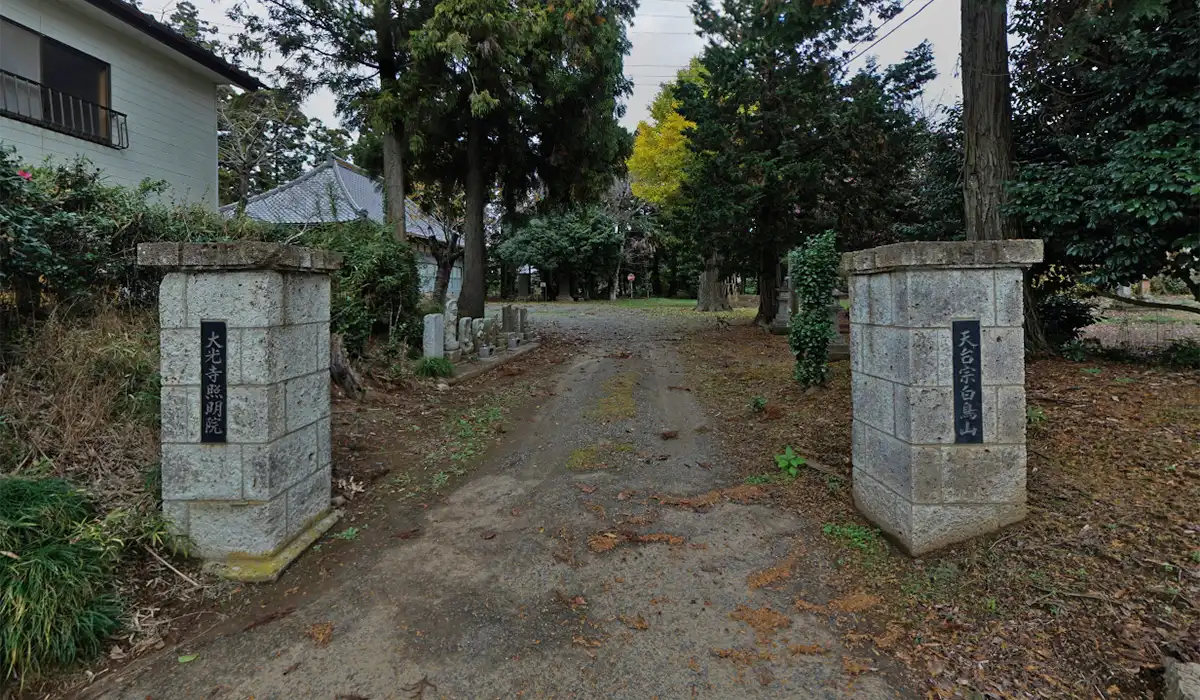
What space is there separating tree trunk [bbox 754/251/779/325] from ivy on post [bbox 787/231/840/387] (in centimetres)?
890

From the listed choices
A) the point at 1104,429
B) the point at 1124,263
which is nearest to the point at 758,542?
the point at 1104,429

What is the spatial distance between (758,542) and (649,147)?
2284 centimetres

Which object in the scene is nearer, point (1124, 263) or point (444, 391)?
point (1124, 263)

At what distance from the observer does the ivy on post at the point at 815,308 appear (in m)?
6.60

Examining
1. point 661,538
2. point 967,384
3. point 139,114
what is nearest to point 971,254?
point 967,384

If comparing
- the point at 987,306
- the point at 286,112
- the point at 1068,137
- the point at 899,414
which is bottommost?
the point at 899,414

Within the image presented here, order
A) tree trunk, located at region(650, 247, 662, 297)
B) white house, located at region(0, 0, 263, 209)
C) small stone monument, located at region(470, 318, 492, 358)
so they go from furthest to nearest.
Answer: tree trunk, located at region(650, 247, 662, 297), small stone monument, located at region(470, 318, 492, 358), white house, located at region(0, 0, 263, 209)

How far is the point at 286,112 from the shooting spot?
1983cm

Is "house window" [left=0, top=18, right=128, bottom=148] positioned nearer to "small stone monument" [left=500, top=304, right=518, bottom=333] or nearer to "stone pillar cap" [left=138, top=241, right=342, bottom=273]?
"small stone monument" [left=500, top=304, right=518, bottom=333]

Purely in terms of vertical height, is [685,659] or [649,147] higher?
[649,147]

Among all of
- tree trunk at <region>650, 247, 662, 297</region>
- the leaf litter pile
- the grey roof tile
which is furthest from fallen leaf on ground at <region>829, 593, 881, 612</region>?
tree trunk at <region>650, 247, 662, 297</region>

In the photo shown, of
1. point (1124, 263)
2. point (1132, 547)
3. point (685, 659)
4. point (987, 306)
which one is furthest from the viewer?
point (1124, 263)

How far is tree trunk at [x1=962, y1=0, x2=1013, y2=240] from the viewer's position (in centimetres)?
670

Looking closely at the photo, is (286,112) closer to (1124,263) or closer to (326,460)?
(326,460)
